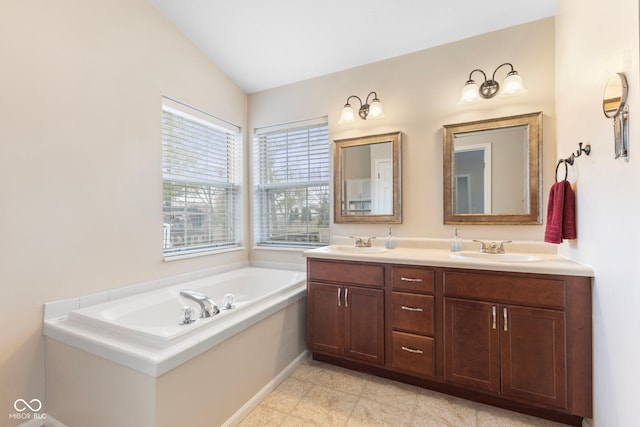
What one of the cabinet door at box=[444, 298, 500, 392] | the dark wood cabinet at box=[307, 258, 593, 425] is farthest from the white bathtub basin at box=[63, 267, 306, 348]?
the cabinet door at box=[444, 298, 500, 392]

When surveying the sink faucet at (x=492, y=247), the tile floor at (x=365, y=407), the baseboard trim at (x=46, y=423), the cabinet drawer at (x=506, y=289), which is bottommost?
the tile floor at (x=365, y=407)

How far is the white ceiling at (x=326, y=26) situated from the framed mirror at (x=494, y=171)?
0.72 meters

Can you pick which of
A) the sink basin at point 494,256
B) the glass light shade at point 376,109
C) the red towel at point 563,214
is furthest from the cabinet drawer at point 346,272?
the glass light shade at point 376,109

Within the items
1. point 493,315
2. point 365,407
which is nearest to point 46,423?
point 365,407

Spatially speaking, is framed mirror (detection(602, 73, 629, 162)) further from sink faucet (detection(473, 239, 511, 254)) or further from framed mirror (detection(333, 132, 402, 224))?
framed mirror (detection(333, 132, 402, 224))

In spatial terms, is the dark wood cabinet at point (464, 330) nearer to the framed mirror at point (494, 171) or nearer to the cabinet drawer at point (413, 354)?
the cabinet drawer at point (413, 354)

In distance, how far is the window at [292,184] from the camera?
9.41ft

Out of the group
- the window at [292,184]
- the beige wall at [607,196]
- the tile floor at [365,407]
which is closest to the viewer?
the beige wall at [607,196]

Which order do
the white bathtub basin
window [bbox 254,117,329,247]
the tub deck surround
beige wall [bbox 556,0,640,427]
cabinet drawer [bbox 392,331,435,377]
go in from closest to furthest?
1. beige wall [bbox 556,0,640,427]
2. the tub deck surround
3. the white bathtub basin
4. cabinet drawer [bbox 392,331,435,377]
5. window [bbox 254,117,329,247]

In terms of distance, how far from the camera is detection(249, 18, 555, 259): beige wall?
2025 mm

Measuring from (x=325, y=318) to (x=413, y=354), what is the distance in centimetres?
66

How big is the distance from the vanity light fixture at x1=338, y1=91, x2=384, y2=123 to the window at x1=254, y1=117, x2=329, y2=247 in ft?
0.91

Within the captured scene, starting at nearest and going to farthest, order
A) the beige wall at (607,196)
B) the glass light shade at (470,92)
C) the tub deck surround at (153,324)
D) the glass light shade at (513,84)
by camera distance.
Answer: the beige wall at (607,196) → the tub deck surround at (153,324) → the glass light shade at (513,84) → the glass light shade at (470,92)

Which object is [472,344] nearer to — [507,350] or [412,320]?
[507,350]
